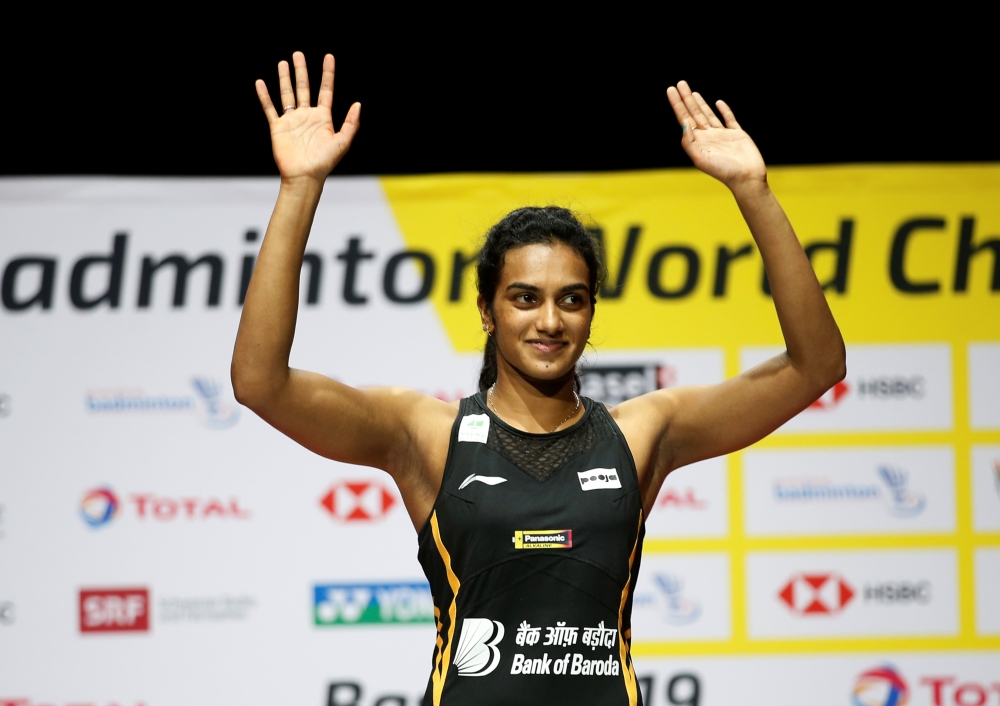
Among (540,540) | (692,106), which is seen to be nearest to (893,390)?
(692,106)

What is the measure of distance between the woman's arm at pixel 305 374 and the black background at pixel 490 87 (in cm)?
178

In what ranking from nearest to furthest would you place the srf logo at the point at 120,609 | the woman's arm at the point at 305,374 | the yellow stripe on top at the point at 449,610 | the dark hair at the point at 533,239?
the woman's arm at the point at 305,374 < the yellow stripe on top at the point at 449,610 < the dark hair at the point at 533,239 < the srf logo at the point at 120,609

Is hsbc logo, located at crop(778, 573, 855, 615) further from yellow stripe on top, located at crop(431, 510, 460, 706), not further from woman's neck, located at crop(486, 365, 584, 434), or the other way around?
yellow stripe on top, located at crop(431, 510, 460, 706)

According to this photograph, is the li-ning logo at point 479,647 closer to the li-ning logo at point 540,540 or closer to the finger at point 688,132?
the li-ning logo at point 540,540

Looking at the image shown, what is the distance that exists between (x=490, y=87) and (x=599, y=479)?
2.11 m

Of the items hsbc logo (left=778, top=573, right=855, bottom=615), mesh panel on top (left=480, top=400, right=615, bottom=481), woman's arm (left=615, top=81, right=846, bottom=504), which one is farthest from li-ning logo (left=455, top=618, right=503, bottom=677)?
hsbc logo (left=778, top=573, right=855, bottom=615)

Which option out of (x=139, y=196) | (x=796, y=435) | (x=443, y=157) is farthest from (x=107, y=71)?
(x=796, y=435)

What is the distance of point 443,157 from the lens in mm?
3703

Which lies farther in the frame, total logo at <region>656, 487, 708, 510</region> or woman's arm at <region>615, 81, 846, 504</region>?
total logo at <region>656, 487, 708, 510</region>

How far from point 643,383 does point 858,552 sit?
0.90 meters

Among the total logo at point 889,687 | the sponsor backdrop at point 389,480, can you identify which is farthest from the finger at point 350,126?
the total logo at point 889,687

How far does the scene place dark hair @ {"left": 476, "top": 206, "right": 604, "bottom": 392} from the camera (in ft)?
6.29

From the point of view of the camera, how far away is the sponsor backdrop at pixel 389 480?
357 cm

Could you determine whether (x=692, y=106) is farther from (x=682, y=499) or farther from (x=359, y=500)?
(x=359, y=500)
